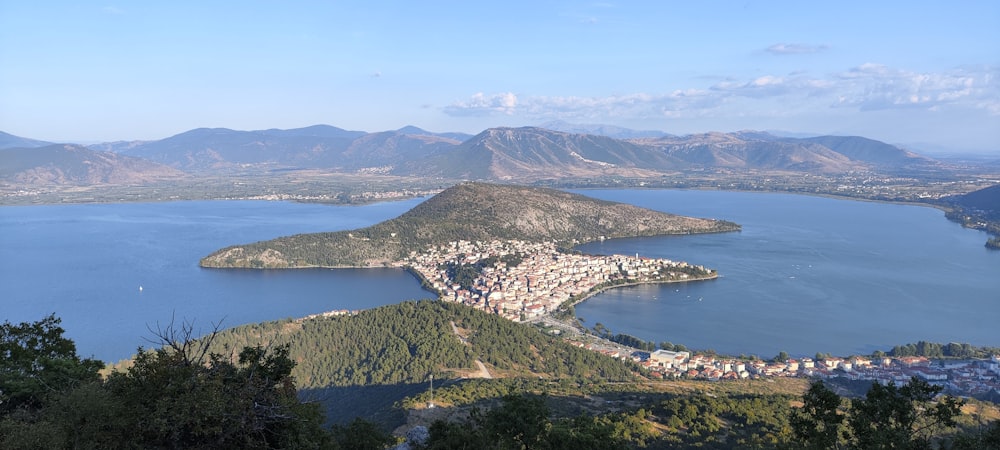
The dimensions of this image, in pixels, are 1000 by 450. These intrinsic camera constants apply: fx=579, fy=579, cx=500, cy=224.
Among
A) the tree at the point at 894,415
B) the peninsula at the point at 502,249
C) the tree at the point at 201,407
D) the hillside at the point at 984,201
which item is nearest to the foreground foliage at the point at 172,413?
the tree at the point at 201,407

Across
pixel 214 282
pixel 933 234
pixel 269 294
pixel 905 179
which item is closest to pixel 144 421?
pixel 269 294

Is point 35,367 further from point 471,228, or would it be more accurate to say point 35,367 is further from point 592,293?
point 471,228

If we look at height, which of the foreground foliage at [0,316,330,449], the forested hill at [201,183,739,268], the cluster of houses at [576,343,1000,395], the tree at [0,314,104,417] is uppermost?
the foreground foliage at [0,316,330,449]

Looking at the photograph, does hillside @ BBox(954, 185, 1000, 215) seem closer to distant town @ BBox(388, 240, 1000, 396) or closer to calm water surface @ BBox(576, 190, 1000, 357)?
calm water surface @ BBox(576, 190, 1000, 357)

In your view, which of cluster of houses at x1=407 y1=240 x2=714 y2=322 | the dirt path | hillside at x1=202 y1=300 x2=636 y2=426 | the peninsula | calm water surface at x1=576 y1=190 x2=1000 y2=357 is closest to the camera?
hillside at x1=202 y1=300 x2=636 y2=426

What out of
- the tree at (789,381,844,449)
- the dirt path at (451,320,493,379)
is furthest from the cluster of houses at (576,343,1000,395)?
the tree at (789,381,844,449)

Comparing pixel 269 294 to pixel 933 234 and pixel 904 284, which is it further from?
pixel 933 234

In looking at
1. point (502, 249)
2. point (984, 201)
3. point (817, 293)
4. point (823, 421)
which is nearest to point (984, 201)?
point (984, 201)
